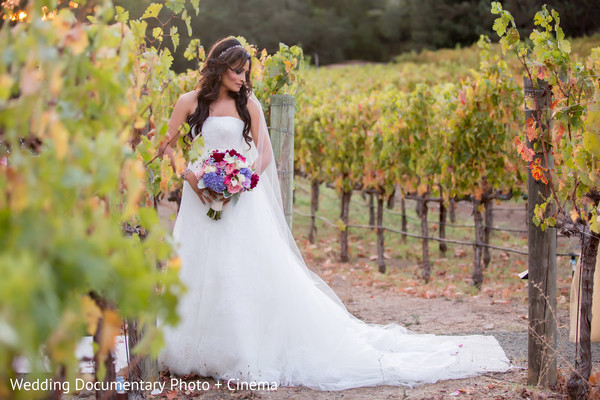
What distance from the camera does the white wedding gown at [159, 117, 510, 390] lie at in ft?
12.7

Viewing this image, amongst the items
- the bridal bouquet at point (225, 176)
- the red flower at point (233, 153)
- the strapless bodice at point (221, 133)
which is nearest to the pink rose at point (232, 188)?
the bridal bouquet at point (225, 176)

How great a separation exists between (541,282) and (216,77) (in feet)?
8.05

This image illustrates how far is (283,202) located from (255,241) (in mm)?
833

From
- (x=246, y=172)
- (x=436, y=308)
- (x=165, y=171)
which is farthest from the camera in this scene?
(x=436, y=308)

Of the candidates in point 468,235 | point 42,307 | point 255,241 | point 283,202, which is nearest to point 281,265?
point 255,241

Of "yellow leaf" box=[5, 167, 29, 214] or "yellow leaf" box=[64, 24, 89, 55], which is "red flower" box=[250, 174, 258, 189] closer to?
"yellow leaf" box=[64, 24, 89, 55]

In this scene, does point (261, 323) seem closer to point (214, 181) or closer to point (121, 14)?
point (214, 181)

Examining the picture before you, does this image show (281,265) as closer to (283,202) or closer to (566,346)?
(283,202)

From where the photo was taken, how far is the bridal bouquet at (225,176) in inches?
155

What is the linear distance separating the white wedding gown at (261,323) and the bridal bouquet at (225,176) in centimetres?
12

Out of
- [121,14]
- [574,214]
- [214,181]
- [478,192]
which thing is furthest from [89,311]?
[478,192]

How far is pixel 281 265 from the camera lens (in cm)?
416

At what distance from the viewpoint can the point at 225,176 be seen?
3.95 m

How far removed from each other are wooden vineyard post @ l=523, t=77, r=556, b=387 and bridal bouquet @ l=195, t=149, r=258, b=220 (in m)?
1.76
